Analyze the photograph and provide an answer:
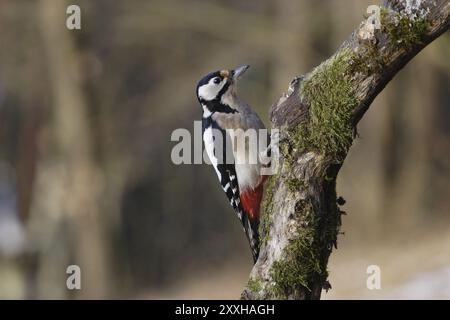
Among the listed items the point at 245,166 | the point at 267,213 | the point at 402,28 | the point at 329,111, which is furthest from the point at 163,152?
the point at 402,28

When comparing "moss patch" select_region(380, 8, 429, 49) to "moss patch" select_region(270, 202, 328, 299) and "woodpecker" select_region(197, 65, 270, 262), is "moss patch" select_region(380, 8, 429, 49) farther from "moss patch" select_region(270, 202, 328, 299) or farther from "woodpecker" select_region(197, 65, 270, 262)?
"woodpecker" select_region(197, 65, 270, 262)

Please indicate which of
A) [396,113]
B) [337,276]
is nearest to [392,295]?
[337,276]

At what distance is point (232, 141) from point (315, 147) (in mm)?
1660

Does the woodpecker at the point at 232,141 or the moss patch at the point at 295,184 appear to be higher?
the woodpecker at the point at 232,141

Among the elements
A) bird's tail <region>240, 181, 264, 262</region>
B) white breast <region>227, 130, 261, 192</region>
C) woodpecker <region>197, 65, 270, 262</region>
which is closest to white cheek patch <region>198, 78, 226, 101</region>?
woodpecker <region>197, 65, 270, 262</region>

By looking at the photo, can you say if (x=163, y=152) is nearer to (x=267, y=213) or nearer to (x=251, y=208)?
(x=251, y=208)

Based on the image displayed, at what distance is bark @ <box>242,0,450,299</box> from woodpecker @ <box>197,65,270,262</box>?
4.33 ft

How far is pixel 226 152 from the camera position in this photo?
17.4ft

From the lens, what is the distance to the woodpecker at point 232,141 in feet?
16.7

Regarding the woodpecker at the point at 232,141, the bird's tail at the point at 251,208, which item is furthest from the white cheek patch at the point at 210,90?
the bird's tail at the point at 251,208

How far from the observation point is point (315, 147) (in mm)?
3607

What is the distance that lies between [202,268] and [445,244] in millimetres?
5460

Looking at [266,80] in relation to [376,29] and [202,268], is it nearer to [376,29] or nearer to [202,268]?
[202,268]

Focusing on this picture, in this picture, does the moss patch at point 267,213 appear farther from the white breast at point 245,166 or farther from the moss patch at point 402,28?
the white breast at point 245,166
